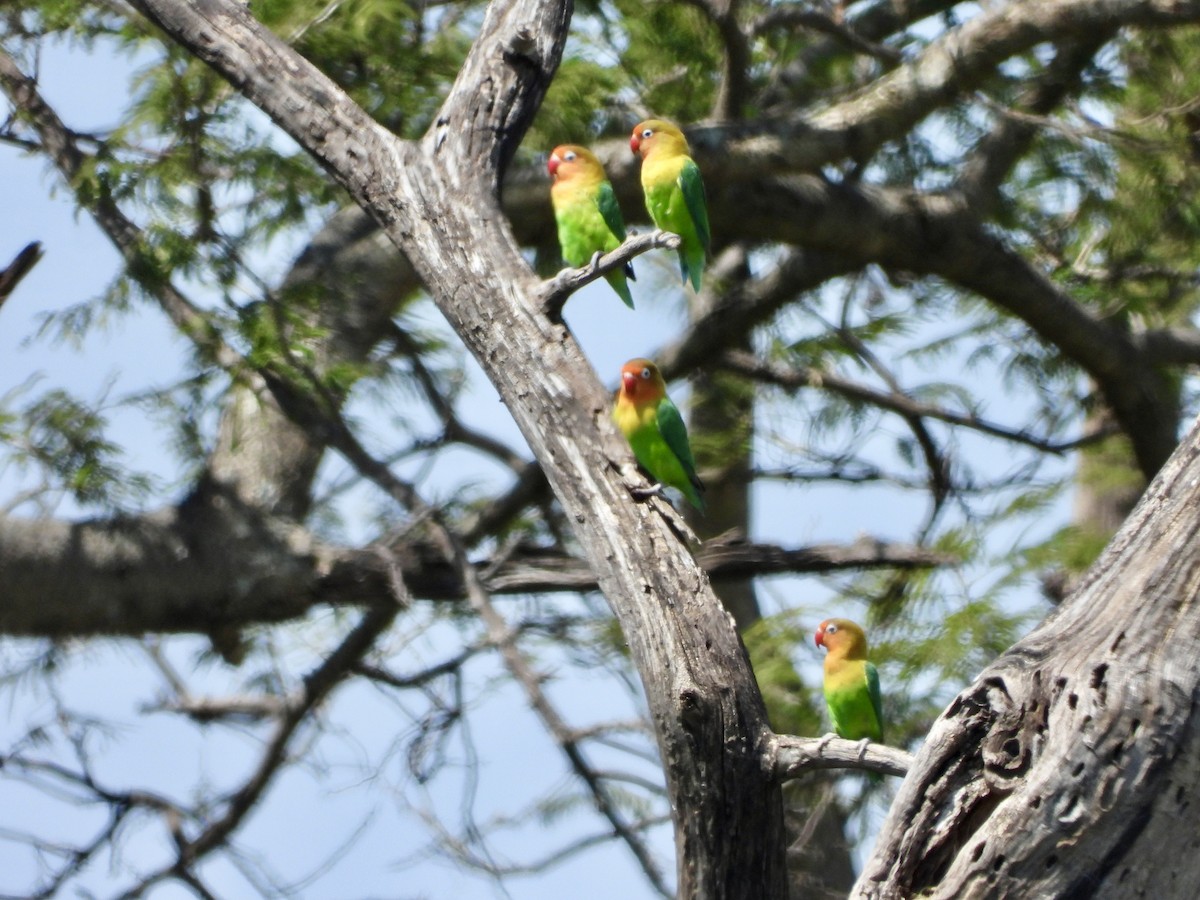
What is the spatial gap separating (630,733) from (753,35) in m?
2.50

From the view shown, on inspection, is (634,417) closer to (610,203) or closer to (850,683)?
(610,203)

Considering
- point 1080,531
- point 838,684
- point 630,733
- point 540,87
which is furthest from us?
point 1080,531

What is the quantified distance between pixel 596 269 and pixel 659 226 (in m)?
1.06

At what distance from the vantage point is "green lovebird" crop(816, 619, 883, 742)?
3783mm

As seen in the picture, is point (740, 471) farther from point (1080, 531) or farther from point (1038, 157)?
point (1038, 157)

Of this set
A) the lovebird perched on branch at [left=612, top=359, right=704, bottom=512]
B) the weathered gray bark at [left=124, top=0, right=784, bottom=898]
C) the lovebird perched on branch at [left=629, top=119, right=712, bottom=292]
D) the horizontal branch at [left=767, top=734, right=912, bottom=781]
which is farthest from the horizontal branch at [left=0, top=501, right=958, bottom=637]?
the horizontal branch at [left=767, top=734, right=912, bottom=781]

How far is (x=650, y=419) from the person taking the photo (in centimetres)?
341

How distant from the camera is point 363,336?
4363 mm

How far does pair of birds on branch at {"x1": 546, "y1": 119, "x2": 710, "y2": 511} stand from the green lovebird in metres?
0.65

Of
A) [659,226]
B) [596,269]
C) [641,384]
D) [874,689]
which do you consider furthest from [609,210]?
[874,689]

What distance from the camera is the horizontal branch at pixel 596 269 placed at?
7.92 feet

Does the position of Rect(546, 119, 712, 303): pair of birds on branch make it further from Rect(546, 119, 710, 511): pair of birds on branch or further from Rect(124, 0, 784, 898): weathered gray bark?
Rect(124, 0, 784, 898): weathered gray bark

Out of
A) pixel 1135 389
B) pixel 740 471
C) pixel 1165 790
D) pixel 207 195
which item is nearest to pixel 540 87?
pixel 207 195

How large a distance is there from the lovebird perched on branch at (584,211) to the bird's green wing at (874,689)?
1.27 m
